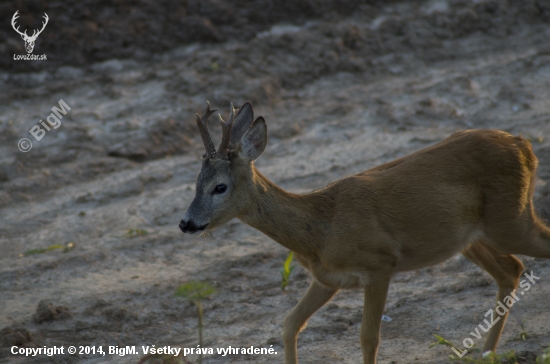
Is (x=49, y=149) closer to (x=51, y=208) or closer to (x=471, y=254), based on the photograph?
(x=51, y=208)

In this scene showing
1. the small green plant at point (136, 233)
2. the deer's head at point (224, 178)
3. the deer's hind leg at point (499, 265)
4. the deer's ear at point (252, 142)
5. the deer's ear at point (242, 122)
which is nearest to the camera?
the deer's head at point (224, 178)

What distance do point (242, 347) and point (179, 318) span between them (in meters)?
0.97

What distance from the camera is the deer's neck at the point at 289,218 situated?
19.9 ft

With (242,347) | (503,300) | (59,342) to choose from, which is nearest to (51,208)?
(59,342)

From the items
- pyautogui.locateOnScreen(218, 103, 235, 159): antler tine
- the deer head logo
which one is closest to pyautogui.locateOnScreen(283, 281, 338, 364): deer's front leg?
pyautogui.locateOnScreen(218, 103, 235, 159): antler tine

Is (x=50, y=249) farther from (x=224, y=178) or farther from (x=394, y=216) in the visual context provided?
(x=394, y=216)

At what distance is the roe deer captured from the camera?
19.6ft

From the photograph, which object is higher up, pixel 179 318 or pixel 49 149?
pixel 49 149

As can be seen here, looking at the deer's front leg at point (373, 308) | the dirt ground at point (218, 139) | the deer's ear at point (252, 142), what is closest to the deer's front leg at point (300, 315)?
the dirt ground at point (218, 139)

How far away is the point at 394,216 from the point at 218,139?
5.72m

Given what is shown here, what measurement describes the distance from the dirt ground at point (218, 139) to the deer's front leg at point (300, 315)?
318 mm

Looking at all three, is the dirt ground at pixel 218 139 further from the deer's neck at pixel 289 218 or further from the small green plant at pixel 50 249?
the deer's neck at pixel 289 218

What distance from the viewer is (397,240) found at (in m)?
6.11

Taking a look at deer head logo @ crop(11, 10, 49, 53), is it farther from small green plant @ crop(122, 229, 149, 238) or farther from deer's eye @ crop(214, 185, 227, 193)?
deer's eye @ crop(214, 185, 227, 193)
